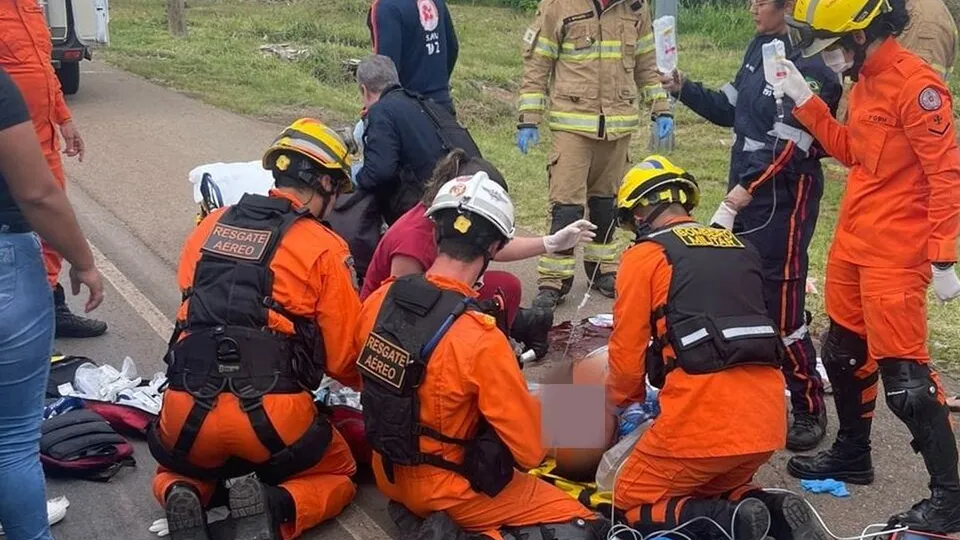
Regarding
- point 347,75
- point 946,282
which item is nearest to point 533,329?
point 946,282

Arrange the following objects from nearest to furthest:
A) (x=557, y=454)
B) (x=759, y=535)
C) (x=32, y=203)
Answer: (x=32, y=203)
(x=759, y=535)
(x=557, y=454)

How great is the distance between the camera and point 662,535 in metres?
4.13

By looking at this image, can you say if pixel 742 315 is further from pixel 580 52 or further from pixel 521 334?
pixel 580 52

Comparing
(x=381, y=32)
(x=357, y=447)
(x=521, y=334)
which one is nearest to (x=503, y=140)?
(x=381, y=32)

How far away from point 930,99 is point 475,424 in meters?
2.14

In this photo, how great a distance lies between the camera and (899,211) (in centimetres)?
440

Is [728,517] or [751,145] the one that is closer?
[728,517]

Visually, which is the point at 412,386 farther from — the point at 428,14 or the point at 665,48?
the point at 428,14

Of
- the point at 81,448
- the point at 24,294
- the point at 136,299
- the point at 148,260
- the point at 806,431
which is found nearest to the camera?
the point at 24,294

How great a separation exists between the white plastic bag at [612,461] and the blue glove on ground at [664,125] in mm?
3168

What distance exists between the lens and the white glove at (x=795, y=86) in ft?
15.9

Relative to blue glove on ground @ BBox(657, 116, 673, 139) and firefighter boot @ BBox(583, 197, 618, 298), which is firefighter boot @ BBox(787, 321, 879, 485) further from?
blue glove on ground @ BBox(657, 116, 673, 139)

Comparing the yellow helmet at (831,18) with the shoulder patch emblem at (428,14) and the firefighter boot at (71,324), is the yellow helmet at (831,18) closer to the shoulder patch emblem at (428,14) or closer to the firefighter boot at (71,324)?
the shoulder patch emblem at (428,14)

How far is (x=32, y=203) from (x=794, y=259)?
3.43 m
